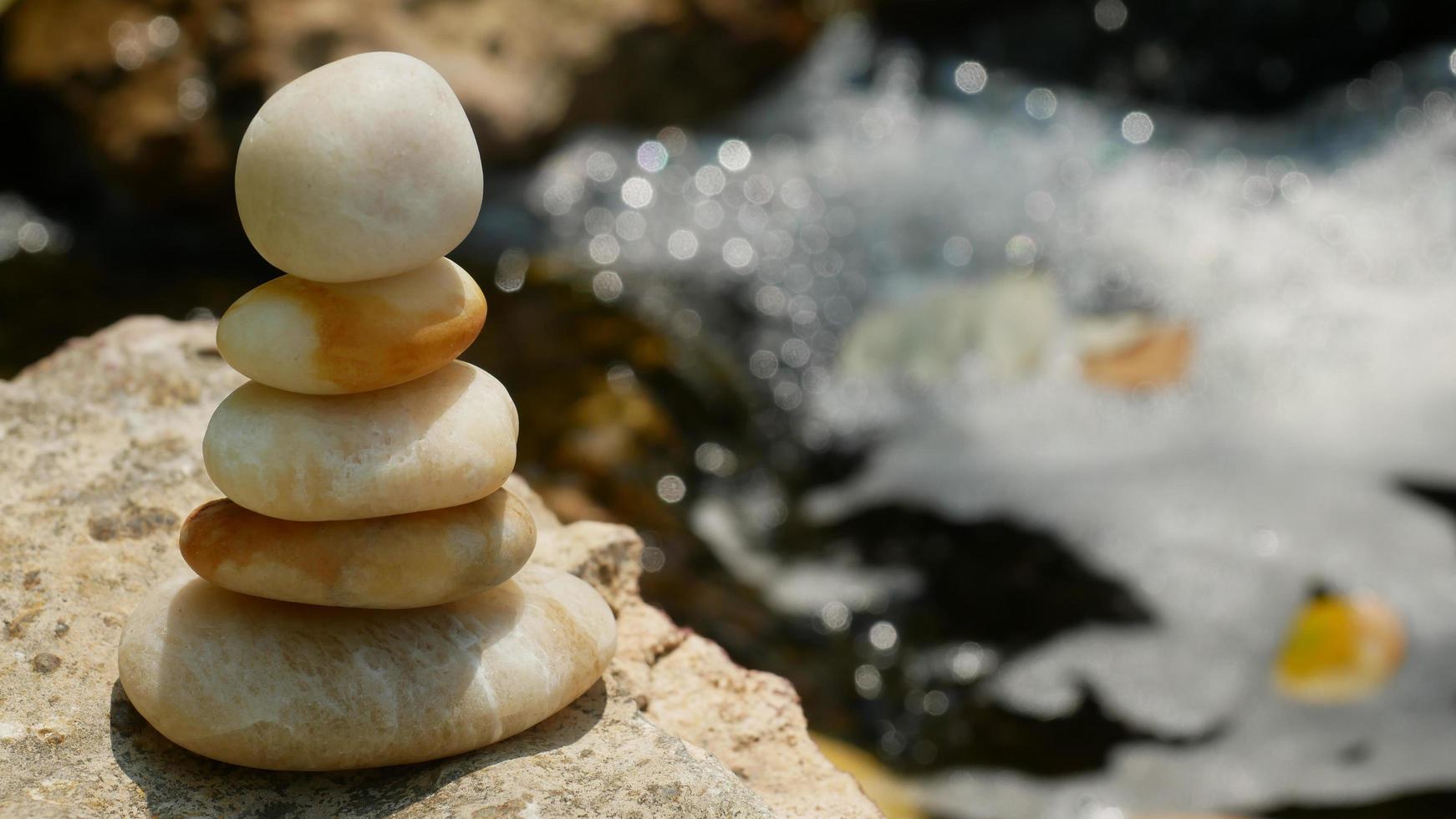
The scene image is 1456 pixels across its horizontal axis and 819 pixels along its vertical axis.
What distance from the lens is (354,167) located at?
71.4 inches

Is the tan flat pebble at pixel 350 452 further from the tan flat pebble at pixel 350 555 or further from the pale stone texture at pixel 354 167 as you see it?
the pale stone texture at pixel 354 167

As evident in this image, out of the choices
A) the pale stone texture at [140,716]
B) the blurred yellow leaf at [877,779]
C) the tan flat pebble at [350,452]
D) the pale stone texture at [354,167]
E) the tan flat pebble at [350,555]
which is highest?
the pale stone texture at [354,167]

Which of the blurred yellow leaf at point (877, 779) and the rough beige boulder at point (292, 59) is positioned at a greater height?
the rough beige boulder at point (292, 59)

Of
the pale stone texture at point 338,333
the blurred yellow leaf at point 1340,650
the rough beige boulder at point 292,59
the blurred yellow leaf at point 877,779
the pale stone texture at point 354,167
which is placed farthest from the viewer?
the rough beige boulder at point 292,59

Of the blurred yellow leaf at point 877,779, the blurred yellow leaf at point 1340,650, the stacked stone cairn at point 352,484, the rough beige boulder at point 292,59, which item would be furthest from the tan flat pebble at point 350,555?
the rough beige boulder at point 292,59

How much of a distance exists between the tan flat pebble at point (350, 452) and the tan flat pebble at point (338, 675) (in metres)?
0.19

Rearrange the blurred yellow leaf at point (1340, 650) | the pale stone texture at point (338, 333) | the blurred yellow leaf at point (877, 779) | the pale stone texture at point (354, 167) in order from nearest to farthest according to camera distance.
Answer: the pale stone texture at point (354, 167) → the pale stone texture at point (338, 333) → the blurred yellow leaf at point (877, 779) → the blurred yellow leaf at point (1340, 650)

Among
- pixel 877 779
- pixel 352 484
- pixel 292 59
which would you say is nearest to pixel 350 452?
pixel 352 484

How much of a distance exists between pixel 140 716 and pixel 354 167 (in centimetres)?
Answer: 91

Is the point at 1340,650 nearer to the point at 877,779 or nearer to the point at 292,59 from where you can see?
the point at 877,779

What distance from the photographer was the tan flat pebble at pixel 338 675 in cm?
194

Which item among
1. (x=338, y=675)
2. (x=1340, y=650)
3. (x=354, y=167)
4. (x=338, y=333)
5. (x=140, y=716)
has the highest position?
(x=354, y=167)

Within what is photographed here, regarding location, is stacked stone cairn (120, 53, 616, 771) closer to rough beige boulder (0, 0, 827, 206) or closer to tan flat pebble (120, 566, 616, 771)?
tan flat pebble (120, 566, 616, 771)

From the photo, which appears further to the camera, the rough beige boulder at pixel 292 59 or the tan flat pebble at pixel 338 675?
the rough beige boulder at pixel 292 59
